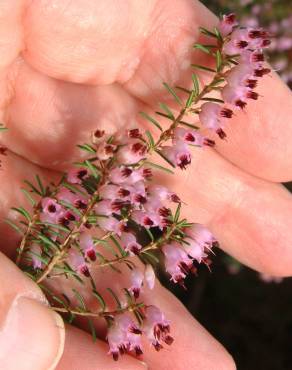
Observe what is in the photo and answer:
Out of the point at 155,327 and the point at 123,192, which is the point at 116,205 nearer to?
the point at 123,192

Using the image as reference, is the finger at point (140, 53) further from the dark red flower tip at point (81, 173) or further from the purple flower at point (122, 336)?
the purple flower at point (122, 336)

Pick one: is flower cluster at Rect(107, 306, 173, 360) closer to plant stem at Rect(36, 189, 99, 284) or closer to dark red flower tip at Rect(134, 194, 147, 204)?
plant stem at Rect(36, 189, 99, 284)

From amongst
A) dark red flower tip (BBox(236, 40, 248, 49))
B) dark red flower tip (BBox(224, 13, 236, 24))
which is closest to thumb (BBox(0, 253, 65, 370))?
dark red flower tip (BBox(236, 40, 248, 49))

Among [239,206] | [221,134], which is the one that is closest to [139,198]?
[221,134]

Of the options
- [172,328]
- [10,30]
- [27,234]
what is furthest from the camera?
[172,328]

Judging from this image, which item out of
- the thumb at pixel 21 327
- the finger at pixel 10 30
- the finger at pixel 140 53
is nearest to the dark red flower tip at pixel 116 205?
the thumb at pixel 21 327

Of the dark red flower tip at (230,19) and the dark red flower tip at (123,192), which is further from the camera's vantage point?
the dark red flower tip at (230,19)

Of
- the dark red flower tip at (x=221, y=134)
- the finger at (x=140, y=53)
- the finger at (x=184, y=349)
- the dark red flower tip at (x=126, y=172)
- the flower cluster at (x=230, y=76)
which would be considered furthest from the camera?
the finger at (x=184, y=349)
